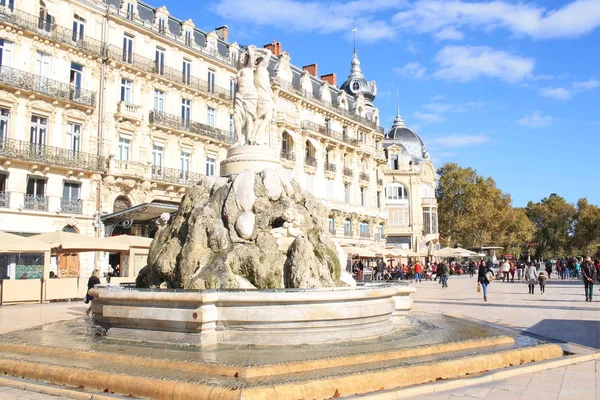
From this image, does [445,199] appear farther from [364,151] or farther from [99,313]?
[99,313]

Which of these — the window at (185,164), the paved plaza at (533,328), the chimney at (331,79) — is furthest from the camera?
the chimney at (331,79)

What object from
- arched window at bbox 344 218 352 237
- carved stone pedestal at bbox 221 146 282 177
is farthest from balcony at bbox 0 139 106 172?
arched window at bbox 344 218 352 237

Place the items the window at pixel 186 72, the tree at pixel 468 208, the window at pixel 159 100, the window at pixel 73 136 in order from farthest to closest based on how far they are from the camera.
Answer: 1. the tree at pixel 468 208
2. the window at pixel 186 72
3. the window at pixel 159 100
4. the window at pixel 73 136

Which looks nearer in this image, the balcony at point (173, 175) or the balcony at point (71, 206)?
the balcony at point (71, 206)

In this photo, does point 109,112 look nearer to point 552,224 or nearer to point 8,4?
point 8,4

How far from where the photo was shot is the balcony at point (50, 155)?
23203 mm

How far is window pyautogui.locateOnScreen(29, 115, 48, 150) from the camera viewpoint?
2445cm

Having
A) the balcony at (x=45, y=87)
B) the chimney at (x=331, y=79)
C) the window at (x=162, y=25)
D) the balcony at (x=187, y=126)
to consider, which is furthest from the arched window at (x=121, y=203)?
the chimney at (x=331, y=79)

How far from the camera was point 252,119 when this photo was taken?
12.5m

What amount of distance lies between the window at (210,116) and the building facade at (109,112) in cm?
18

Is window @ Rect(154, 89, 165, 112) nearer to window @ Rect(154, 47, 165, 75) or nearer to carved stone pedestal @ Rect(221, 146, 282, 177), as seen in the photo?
window @ Rect(154, 47, 165, 75)

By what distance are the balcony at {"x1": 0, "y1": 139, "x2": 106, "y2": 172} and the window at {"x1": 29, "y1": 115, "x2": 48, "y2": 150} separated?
372 mm

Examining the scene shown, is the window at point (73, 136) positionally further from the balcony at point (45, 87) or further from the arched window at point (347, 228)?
the arched window at point (347, 228)

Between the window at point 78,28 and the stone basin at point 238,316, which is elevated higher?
the window at point 78,28
